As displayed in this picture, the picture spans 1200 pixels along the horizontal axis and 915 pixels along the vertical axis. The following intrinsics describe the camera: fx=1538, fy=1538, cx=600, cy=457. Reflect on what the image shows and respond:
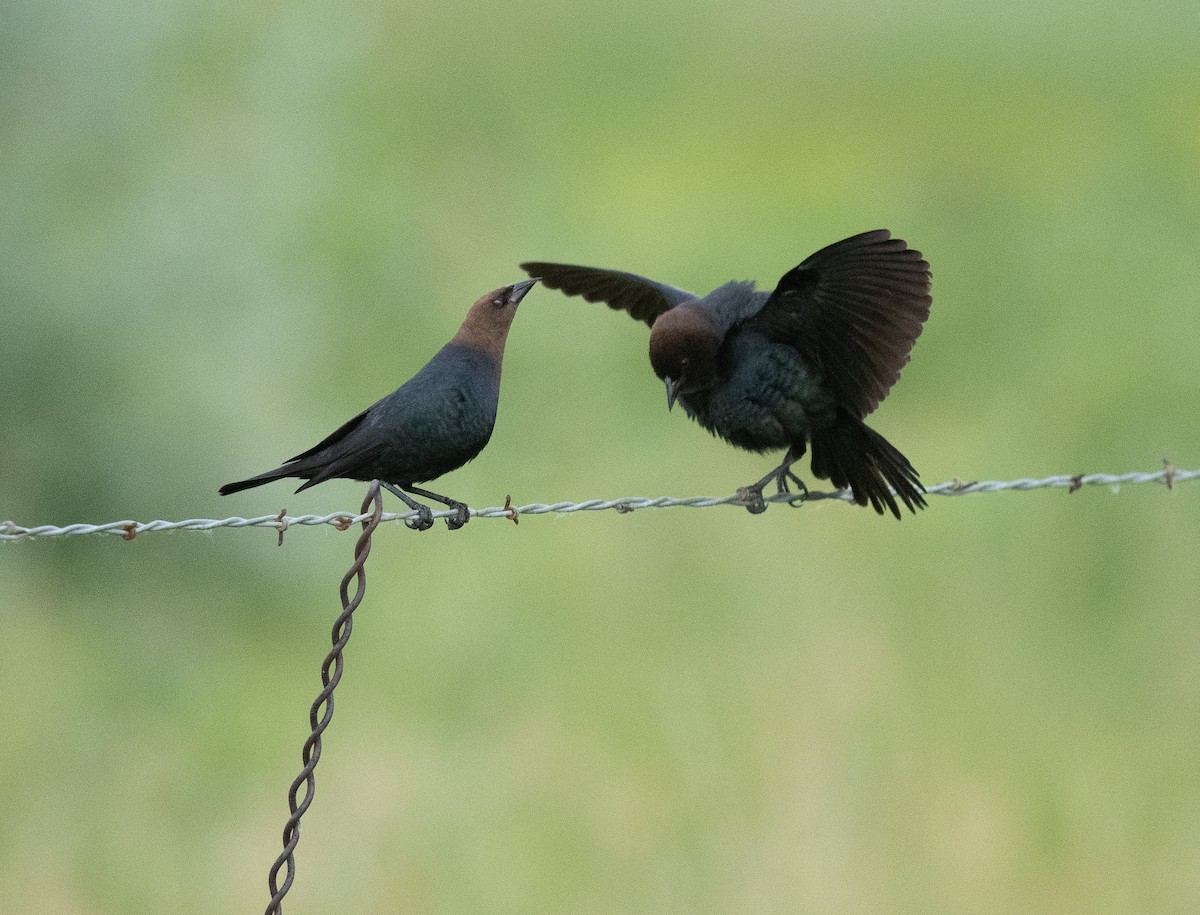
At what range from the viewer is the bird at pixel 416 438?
438 cm

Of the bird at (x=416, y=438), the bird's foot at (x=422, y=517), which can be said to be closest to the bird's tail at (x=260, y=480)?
the bird at (x=416, y=438)

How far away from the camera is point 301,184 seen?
863 cm

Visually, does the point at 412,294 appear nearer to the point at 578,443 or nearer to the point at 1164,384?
the point at 578,443

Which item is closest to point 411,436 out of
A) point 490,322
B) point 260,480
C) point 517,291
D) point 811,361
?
point 260,480

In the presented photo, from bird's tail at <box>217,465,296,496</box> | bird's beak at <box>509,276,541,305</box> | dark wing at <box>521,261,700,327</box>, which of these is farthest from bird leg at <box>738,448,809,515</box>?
bird's tail at <box>217,465,296,496</box>

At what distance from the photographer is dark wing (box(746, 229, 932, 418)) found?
15.0 feet

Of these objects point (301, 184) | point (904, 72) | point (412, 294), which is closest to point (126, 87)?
point (301, 184)

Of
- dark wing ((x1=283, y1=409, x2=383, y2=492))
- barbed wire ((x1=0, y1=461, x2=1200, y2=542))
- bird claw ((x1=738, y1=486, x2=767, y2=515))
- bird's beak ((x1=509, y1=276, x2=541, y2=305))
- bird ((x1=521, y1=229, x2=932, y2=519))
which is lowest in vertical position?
barbed wire ((x1=0, y1=461, x2=1200, y2=542))

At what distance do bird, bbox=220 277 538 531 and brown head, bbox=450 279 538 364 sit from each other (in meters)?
0.21

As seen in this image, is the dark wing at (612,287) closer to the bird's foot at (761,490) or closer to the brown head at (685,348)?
the brown head at (685,348)

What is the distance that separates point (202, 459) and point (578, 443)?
8.49ft

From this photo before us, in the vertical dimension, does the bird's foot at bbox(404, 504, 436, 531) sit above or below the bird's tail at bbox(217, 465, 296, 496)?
below

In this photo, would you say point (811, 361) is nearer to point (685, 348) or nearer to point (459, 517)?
point (685, 348)

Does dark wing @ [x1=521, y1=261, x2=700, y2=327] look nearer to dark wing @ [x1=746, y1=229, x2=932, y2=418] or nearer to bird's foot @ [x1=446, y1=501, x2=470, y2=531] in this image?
dark wing @ [x1=746, y1=229, x2=932, y2=418]
